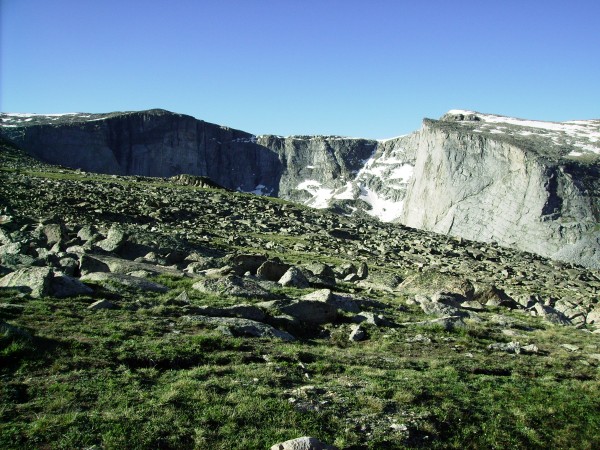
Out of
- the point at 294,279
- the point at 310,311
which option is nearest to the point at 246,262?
the point at 294,279

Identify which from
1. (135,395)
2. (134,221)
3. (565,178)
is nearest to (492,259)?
(134,221)

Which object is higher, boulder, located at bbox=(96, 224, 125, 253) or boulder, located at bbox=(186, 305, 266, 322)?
boulder, located at bbox=(96, 224, 125, 253)

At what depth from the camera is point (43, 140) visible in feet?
567

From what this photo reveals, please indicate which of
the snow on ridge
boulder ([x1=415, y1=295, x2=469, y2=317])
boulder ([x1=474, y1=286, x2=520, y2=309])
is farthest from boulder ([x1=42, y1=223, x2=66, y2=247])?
the snow on ridge

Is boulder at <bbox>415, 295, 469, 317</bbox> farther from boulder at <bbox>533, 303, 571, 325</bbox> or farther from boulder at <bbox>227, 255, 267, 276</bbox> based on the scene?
boulder at <bbox>227, 255, 267, 276</bbox>

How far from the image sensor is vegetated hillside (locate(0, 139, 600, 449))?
32.3 feet

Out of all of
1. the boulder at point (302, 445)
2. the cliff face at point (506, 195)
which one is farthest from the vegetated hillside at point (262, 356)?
the cliff face at point (506, 195)

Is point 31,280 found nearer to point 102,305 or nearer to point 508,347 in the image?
point 102,305

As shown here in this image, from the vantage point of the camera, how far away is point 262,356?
14.3 m

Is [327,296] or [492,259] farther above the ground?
[327,296]

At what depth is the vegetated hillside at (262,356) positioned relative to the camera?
985cm

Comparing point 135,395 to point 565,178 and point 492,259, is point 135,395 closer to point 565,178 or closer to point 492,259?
point 492,259

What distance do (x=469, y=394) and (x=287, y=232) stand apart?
4425 cm

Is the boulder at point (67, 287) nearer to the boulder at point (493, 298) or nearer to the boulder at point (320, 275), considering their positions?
the boulder at point (320, 275)
